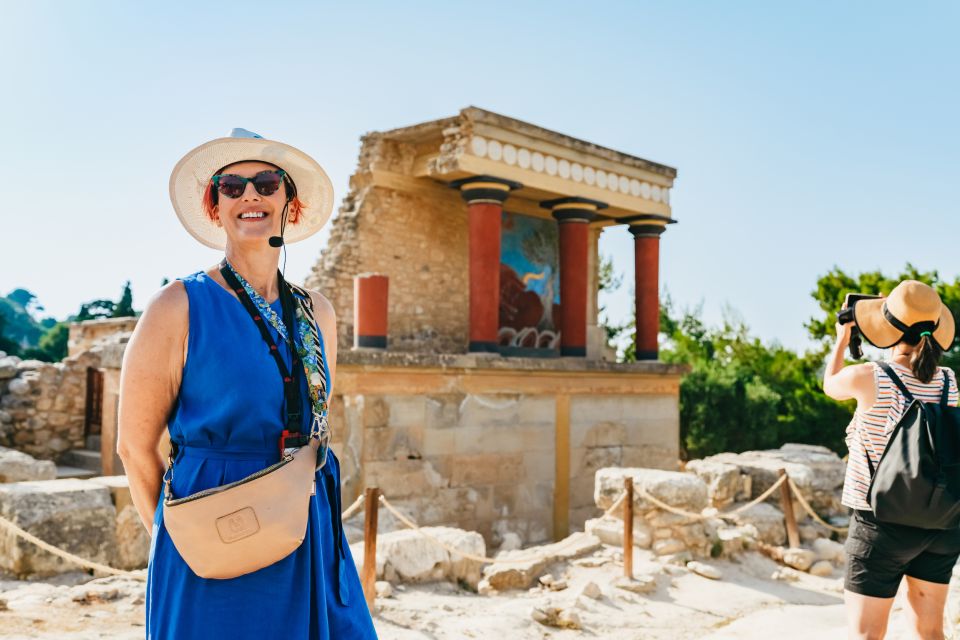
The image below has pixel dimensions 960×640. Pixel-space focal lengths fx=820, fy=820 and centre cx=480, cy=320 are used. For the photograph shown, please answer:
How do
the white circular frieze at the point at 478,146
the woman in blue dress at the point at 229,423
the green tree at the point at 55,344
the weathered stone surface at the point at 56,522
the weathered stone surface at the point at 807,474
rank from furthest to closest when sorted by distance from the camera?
the green tree at the point at 55,344 < the white circular frieze at the point at 478,146 < the weathered stone surface at the point at 807,474 < the weathered stone surface at the point at 56,522 < the woman in blue dress at the point at 229,423

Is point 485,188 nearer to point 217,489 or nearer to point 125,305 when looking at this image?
point 217,489

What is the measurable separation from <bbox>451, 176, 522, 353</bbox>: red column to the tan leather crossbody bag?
357 inches

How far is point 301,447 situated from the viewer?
6.54ft

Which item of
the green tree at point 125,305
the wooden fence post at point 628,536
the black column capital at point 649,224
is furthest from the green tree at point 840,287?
the green tree at point 125,305

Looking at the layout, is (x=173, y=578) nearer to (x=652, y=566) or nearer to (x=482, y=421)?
(x=652, y=566)

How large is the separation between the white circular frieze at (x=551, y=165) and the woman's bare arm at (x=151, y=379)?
10.2m

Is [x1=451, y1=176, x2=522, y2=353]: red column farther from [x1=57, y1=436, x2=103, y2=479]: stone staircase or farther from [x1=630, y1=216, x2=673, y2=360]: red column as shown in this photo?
[x1=57, y1=436, x2=103, y2=479]: stone staircase

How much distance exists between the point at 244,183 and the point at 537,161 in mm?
9678

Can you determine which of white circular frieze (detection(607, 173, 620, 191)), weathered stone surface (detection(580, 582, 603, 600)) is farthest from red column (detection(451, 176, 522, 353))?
weathered stone surface (detection(580, 582, 603, 600))

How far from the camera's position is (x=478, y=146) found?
1080cm

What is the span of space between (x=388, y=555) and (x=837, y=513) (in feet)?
19.3

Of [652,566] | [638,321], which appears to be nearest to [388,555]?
[652,566]

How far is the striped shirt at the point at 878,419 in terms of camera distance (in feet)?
10.7

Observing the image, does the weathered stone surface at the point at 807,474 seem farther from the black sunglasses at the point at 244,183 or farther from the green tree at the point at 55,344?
the green tree at the point at 55,344
